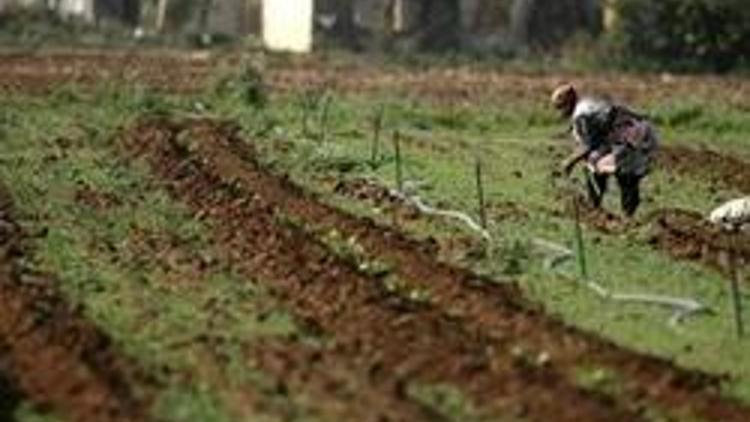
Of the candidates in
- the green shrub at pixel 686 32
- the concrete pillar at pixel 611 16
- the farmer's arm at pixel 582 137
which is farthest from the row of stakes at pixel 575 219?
the concrete pillar at pixel 611 16

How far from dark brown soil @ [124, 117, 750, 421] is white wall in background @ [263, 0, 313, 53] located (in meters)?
29.7

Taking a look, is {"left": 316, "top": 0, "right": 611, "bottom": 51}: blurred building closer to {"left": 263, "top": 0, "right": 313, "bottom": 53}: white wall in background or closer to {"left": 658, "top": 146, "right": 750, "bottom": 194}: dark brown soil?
{"left": 263, "top": 0, "right": 313, "bottom": 53}: white wall in background

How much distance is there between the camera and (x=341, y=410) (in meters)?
9.36

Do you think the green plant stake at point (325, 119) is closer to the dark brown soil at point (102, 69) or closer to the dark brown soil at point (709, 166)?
the dark brown soil at point (102, 69)

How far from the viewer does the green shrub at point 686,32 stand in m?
38.3

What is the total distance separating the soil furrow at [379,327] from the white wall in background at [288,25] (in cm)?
2950


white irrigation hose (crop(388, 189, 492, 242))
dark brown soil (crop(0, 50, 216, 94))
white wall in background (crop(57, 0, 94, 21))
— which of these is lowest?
white wall in background (crop(57, 0, 94, 21))

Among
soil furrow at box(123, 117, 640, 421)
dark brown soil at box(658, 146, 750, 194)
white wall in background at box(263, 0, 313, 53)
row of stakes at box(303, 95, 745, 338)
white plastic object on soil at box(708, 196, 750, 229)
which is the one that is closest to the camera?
soil furrow at box(123, 117, 640, 421)

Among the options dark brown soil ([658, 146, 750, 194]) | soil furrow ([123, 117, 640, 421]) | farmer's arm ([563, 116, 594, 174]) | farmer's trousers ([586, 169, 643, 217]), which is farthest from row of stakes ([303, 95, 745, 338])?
dark brown soil ([658, 146, 750, 194])

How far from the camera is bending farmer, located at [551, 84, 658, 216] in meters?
16.2

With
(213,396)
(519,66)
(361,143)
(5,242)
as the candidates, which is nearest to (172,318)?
(213,396)

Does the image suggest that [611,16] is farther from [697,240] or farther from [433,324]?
[433,324]

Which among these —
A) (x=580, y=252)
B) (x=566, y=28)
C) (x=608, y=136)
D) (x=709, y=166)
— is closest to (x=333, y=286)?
(x=580, y=252)

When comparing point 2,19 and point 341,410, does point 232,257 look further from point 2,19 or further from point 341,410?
point 2,19
